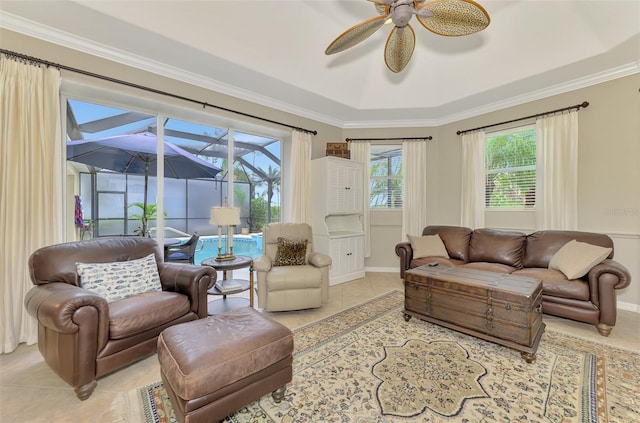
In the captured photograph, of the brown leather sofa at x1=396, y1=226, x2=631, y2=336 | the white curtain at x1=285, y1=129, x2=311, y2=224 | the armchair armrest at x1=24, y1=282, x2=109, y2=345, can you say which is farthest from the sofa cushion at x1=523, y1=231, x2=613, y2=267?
the armchair armrest at x1=24, y1=282, x2=109, y2=345

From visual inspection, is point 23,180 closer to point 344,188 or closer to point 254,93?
point 254,93

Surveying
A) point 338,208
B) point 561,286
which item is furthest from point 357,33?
point 561,286

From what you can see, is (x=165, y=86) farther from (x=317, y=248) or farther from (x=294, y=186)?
(x=317, y=248)

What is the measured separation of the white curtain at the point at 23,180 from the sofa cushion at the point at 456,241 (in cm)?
475

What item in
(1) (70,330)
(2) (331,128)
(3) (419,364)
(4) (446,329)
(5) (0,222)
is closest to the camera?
(1) (70,330)

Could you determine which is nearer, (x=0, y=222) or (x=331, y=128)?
(x=0, y=222)

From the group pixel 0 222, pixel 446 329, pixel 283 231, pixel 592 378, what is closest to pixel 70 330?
pixel 0 222

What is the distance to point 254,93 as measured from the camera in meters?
3.79

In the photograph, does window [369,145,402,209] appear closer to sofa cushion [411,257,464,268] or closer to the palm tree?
sofa cushion [411,257,464,268]

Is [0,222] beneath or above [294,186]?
beneath

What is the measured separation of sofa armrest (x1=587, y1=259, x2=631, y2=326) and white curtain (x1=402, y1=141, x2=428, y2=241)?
8.34 ft

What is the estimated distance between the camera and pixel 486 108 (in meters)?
4.34

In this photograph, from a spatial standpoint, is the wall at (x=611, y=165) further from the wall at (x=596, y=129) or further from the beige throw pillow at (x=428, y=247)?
the beige throw pillow at (x=428, y=247)

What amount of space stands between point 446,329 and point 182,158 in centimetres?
371
